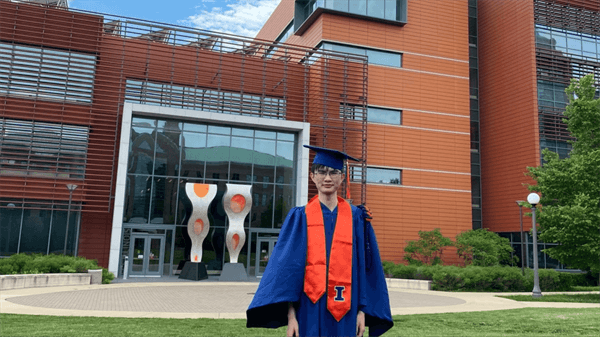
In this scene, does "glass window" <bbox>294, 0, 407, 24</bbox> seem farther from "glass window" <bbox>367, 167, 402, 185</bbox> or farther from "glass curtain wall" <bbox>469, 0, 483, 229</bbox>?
"glass window" <bbox>367, 167, 402, 185</bbox>

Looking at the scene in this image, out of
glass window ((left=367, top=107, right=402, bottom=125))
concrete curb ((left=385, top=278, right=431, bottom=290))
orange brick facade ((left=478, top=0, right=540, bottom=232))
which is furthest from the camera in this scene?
orange brick facade ((left=478, top=0, right=540, bottom=232))

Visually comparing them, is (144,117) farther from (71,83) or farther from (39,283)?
(39,283)

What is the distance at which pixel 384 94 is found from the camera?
32.4 meters

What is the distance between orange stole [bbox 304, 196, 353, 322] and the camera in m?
4.07

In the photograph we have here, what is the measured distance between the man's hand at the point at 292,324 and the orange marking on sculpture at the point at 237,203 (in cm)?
2142

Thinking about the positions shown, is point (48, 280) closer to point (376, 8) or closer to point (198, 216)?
point (198, 216)

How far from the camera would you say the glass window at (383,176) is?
31417mm

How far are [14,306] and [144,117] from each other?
596 inches

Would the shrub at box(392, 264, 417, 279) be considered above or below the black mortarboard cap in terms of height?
below

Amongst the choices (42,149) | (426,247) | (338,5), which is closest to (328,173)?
(42,149)

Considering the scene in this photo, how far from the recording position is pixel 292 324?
3.94 meters

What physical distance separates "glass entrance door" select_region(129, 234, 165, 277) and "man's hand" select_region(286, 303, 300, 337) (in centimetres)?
2268

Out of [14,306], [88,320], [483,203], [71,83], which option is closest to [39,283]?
[14,306]

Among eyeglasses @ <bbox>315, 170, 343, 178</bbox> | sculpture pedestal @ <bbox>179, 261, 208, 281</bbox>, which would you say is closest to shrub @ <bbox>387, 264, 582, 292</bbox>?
sculpture pedestal @ <bbox>179, 261, 208, 281</bbox>
